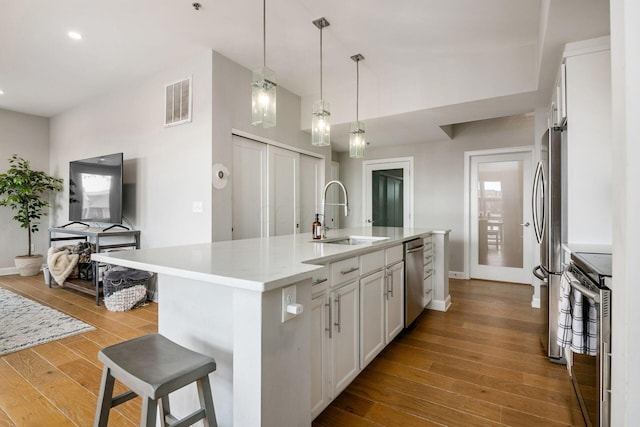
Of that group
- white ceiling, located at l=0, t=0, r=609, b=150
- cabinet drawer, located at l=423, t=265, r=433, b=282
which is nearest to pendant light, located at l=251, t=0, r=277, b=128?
white ceiling, located at l=0, t=0, r=609, b=150

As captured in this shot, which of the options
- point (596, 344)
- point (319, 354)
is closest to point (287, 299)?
point (319, 354)

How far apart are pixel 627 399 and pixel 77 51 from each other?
15.5ft

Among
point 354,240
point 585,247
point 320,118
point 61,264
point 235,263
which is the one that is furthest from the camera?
point 61,264

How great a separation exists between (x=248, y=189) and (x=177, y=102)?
1.25 metres

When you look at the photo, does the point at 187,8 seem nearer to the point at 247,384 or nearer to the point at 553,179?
the point at 247,384

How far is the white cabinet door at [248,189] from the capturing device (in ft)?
12.1

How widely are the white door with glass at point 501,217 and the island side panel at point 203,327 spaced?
4741 mm

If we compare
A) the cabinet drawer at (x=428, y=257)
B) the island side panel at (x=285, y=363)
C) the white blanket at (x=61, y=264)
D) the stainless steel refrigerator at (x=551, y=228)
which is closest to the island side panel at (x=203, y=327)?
the island side panel at (x=285, y=363)

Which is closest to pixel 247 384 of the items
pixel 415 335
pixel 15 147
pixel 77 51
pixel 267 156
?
pixel 415 335

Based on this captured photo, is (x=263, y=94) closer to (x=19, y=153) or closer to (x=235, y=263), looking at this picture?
(x=235, y=263)

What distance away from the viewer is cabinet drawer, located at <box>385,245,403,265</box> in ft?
7.85

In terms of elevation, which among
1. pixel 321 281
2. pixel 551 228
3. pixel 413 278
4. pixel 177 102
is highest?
pixel 177 102

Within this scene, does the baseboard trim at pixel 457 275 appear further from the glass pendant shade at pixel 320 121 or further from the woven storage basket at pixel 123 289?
the woven storage basket at pixel 123 289

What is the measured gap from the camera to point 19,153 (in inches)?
209
